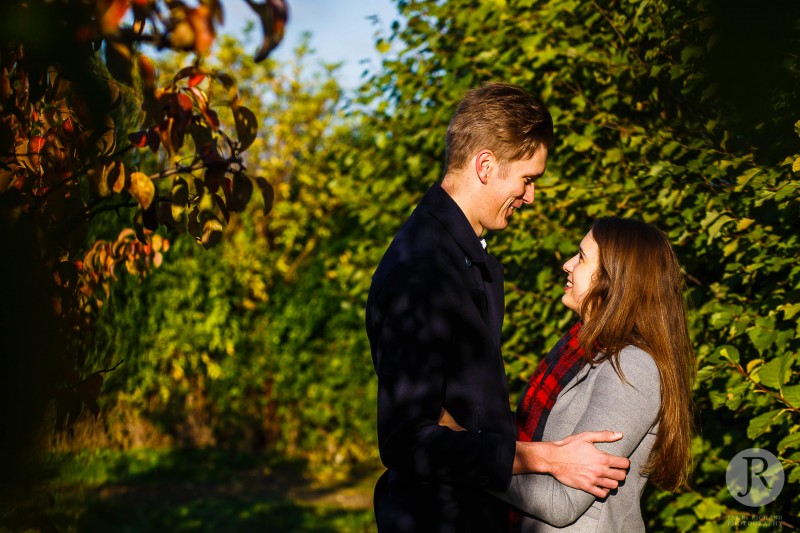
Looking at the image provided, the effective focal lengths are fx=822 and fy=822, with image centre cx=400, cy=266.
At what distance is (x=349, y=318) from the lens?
8.40 metres

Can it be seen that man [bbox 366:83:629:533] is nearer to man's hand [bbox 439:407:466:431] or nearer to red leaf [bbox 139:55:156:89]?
man's hand [bbox 439:407:466:431]

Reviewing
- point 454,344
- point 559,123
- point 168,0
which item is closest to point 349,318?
point 559,123

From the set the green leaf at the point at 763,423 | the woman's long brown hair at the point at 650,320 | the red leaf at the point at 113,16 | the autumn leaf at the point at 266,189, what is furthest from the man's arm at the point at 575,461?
the red leaf at the point at 113,16

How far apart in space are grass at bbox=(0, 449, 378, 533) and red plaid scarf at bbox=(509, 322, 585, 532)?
3.70 m

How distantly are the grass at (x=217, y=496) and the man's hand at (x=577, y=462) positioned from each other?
13.0 feet

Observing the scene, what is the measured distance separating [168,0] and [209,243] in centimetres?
71

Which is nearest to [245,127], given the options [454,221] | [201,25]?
[201,25]

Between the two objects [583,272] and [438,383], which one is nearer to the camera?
[438,383]

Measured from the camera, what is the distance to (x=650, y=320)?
2396 millimetres

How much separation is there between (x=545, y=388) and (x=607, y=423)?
12.7 inches

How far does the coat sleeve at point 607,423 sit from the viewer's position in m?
2.17

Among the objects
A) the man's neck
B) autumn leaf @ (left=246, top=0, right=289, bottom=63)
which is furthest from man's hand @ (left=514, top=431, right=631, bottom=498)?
autumn leaf @ (left=246, top=0, right=289, bottom=63)

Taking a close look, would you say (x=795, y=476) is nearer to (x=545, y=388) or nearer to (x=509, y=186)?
(x=545, y=388)

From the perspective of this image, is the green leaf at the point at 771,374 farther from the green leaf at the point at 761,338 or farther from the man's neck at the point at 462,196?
the man's neck at the point at 462,196
